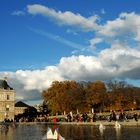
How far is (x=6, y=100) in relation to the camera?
167m

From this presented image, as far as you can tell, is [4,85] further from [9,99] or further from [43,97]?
[43,97]

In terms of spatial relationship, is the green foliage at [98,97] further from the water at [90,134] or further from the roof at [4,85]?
the water at [90,134]

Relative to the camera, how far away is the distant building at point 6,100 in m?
163

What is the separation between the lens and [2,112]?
16212 cm

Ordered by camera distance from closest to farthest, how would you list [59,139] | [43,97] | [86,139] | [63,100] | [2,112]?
[59,139], [86,139], [63,100], [43,97], [2,112]

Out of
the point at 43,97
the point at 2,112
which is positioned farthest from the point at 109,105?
the point at 2,112

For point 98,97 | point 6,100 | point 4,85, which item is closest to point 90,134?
point 98,97

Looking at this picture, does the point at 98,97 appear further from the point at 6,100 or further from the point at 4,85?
the point at 4,85

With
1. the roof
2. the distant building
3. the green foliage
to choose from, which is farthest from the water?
the roof

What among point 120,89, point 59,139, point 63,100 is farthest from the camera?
point 63,100

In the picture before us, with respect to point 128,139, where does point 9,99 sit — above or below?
above

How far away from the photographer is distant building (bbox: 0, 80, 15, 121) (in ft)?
534

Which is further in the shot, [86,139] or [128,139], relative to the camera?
[86,139]

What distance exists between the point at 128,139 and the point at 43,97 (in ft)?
357
